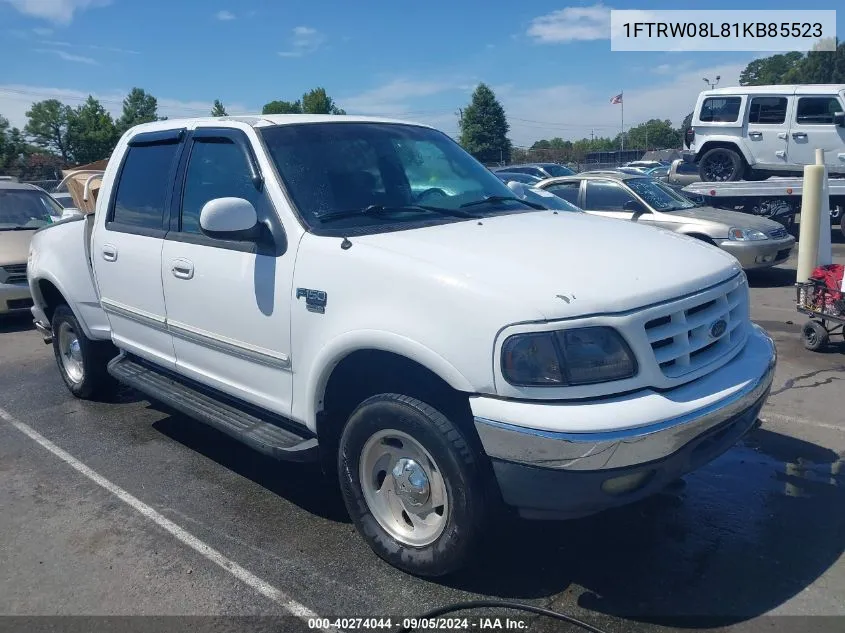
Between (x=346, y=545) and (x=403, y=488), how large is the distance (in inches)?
23.9

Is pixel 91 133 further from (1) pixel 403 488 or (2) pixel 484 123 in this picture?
(1) pixel 403 488

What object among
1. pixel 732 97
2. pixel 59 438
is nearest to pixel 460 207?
pixel 59 438

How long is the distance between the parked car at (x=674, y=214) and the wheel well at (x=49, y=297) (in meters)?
7.31

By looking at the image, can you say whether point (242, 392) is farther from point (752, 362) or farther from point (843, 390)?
point (843, 390)

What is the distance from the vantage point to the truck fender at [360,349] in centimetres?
288

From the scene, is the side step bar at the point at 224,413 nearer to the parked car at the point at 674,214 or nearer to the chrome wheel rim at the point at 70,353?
the chrome wheel rim at the point at 70,353

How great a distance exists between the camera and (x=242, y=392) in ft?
13.1

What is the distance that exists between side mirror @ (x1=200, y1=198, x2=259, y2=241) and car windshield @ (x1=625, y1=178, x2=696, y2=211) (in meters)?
8.31

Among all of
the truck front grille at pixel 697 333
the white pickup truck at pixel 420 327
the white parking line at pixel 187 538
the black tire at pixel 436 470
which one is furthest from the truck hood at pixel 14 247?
the truck front grille at pixel 697 333

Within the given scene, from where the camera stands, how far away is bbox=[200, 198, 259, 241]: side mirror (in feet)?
11.4

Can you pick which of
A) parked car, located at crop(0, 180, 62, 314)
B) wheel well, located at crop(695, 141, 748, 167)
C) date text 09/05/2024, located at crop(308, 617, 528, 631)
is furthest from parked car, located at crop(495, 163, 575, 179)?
date text 09/05/2024, located at crop(308, 617, 528, 631)

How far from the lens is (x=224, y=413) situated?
13.5ft

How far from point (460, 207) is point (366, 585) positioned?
6.58ft

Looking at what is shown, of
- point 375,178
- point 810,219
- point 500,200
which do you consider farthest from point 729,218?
point 375,178
